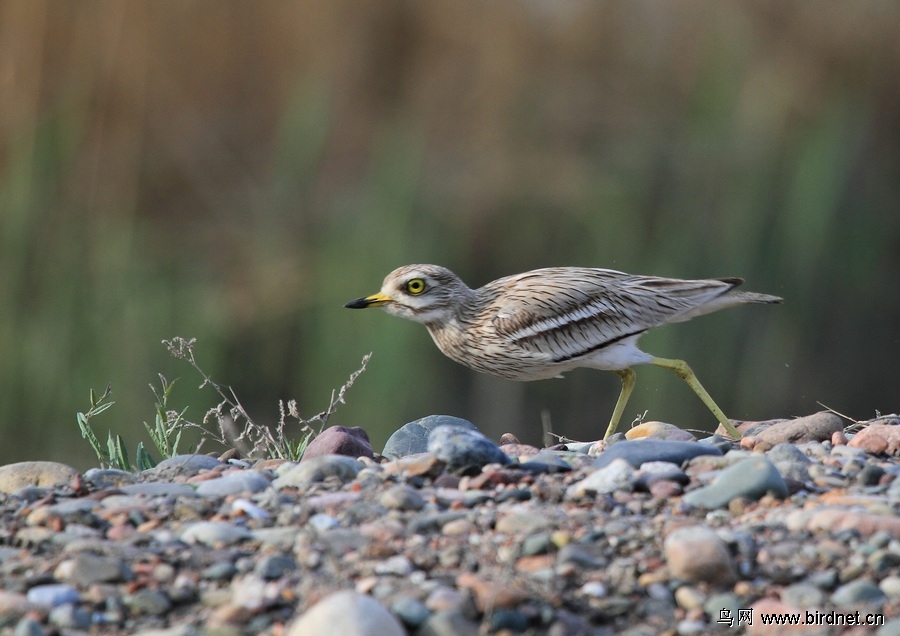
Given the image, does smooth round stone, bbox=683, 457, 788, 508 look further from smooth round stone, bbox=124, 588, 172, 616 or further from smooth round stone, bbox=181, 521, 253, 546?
smooth round stone, bbox=124, 588, 172, 616

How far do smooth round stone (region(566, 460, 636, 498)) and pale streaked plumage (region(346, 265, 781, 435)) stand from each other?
162cm

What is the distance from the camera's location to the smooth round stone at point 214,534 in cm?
251

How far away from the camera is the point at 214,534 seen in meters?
2.52

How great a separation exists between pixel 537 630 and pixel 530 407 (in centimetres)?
415

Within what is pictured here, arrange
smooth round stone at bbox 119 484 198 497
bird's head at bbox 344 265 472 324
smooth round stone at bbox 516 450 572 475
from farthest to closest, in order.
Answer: bird's head at bbox 344 265 472 324, smooth round stone at bbox 516 450 572 475, smooth round stone at bbox 119 484 198 497

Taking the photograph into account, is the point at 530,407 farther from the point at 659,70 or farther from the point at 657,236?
the point at 659,70

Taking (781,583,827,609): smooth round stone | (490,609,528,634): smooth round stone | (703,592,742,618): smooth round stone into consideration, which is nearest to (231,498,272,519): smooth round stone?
(490,609,528,634): smooth round stone

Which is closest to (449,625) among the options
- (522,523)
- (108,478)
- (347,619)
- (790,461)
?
(347,619)

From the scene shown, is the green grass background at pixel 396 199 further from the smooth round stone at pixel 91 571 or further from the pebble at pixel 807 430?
the smooth round stone at pixel 91 571

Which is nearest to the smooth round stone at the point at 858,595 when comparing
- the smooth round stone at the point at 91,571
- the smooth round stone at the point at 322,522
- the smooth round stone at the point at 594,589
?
the smooth round stone at the point at 594,589

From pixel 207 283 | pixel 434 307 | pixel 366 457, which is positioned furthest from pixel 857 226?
pixel 366 457

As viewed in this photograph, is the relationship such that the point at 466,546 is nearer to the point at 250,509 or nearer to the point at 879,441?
the point at 250,509

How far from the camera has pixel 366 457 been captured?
11.8 feet

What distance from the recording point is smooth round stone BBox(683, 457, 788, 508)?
273cm
